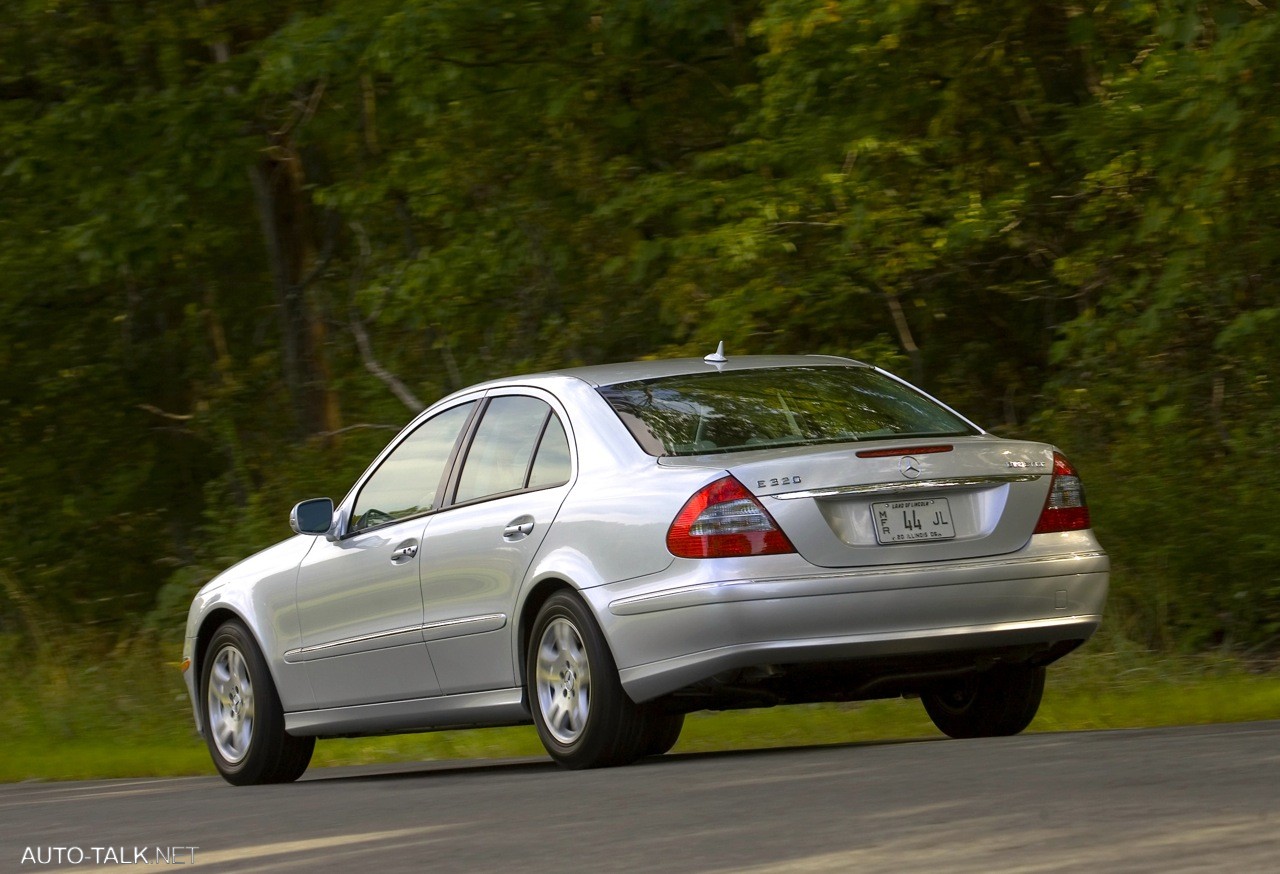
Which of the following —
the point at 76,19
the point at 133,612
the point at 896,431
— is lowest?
the point at 133,612

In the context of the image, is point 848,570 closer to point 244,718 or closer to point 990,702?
point 990,702

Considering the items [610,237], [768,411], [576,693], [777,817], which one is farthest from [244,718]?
[610,237]

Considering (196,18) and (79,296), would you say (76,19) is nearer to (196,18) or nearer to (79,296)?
(196,18)

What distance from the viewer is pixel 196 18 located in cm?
2220

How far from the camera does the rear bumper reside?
759 cm

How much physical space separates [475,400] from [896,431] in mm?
1911

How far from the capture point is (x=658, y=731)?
A: 26.7 feet

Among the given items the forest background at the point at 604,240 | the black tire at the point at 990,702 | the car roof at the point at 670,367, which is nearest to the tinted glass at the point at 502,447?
the car roof at the point at 670,367

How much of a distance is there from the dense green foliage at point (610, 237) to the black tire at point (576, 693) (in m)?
5.01

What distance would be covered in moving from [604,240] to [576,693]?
1181 centimetres

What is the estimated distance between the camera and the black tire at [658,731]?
318 inches

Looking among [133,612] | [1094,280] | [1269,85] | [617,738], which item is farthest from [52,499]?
[617,738]

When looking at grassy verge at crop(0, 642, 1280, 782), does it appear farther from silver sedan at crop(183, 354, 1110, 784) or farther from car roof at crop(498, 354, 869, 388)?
car roof at crop(498, 354, 869, 388)

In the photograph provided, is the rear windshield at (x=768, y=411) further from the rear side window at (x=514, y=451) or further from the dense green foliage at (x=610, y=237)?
the dense green foliage at (x=610, y=237)
